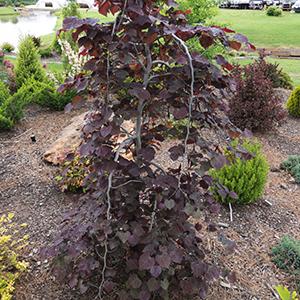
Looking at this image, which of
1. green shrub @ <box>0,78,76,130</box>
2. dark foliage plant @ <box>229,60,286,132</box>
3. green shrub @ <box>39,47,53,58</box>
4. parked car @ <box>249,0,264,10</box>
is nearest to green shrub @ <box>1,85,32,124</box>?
green shrub @ <box>0,78,76,130</box>

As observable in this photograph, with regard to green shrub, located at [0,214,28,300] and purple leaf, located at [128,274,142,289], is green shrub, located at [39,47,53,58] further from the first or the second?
purple leaf, located at [128,274,142,289]

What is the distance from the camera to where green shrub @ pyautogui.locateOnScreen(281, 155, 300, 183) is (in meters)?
3.60

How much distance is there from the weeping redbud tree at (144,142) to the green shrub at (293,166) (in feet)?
7.29

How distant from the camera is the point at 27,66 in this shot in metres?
5.99

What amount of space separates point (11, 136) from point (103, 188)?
301 centimetres

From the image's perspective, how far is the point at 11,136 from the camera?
14.0 ft

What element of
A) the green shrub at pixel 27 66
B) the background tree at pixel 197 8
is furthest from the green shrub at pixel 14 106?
the background tree at pixel 197 8

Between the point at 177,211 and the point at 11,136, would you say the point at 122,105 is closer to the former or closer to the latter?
the point at 177,211

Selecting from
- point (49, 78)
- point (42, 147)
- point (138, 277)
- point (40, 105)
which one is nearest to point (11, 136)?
point (42, 147)

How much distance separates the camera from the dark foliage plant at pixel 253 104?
4.60 metres

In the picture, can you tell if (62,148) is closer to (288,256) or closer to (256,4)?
(288,256)

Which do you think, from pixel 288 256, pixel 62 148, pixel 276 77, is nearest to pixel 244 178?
pixel 288 256

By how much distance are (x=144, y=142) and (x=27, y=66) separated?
4885 mm

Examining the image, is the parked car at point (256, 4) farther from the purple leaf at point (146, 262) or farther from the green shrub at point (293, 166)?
the purple leaf at point (146, 262)
